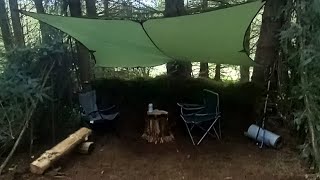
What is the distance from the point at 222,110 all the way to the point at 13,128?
2907mm

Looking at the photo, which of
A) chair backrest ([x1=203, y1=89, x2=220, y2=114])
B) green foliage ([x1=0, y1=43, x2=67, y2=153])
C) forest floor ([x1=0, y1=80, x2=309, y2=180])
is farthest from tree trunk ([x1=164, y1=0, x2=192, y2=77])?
green foliage ([x1=0, y1=43, x2=67, y2=153])

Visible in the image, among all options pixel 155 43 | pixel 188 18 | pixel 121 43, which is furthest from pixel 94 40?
pixel 188 18

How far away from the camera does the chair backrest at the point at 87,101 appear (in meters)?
5.13

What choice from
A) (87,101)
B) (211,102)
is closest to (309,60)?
(211,102)

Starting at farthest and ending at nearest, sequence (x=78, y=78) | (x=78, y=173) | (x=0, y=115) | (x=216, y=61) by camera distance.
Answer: (x=78, y=78) → (x=216, y=61) → (x=0, y=115) → (x=78, y=173)

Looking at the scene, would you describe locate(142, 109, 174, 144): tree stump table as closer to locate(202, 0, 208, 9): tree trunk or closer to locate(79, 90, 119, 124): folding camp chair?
locate(79, 90, 119, 124): folding camp chair

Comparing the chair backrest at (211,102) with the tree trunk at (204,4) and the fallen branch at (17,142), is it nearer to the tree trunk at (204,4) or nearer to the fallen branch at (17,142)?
the fallen branch at (17,142)

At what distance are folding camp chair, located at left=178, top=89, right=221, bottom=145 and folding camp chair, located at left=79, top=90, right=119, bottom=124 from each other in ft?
3.38

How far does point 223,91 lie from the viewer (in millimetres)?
5773

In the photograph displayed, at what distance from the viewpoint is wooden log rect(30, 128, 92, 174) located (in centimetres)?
378

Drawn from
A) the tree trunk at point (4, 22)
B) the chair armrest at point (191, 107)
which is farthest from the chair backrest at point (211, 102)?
the tree trunk at point (4, 22)

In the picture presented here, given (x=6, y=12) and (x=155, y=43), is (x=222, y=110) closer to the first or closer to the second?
(x=155, y=43)

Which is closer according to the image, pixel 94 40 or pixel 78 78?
pixel 94 40

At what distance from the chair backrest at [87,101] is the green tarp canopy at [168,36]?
0.50 m
